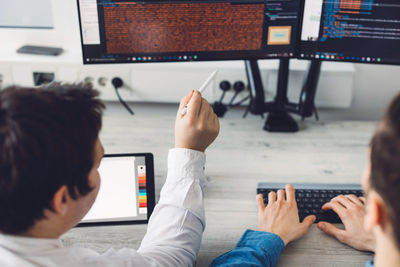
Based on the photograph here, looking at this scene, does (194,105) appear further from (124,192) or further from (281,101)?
(281,101)

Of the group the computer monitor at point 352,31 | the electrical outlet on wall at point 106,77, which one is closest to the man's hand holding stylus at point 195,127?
the computer monitor at point 352,31

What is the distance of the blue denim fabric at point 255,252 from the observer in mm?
778

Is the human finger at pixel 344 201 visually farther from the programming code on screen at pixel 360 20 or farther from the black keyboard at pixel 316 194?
the programming code on screen at pixel 360 20

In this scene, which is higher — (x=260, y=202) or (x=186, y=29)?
(x=186, y=29)

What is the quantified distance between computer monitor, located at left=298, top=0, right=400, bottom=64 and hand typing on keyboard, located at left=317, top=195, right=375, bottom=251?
16.7 inches

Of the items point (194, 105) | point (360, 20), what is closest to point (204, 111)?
point (194, 105)

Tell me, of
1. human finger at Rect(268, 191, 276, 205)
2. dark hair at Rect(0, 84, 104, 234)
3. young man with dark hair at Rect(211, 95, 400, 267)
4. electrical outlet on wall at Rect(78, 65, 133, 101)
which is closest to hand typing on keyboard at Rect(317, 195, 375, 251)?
young man with dark hair at Rect(211, 95, 400, 267)

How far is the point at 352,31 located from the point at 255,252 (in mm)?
684

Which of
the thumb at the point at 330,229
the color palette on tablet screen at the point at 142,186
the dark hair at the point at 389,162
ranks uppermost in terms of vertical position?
the dark hair at the point at 389,162

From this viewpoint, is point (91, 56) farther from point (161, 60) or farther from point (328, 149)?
point (328, 149)

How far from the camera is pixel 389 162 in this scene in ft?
1.60

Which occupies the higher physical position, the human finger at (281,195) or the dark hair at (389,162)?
the dark hair at (389,162)

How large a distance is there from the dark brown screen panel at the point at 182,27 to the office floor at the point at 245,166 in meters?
0.27

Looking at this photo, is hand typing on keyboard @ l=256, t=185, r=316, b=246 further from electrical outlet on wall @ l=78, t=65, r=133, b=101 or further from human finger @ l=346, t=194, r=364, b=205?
electrical outlet on wall @ l=78, t=65, r=133, b=101
